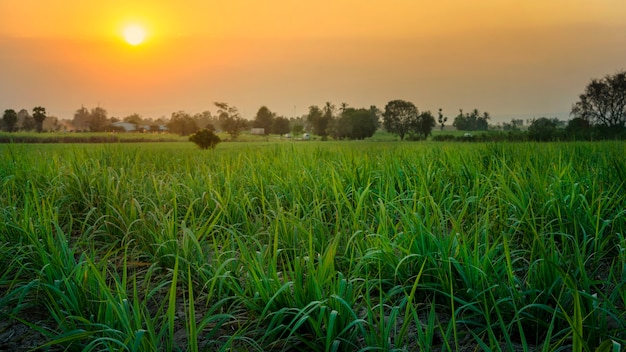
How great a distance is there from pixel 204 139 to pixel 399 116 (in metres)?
21.2

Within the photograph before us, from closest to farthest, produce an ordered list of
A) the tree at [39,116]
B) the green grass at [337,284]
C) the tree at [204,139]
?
the green grass at [337,284], the tree at [204,139], the tree at [39,116]

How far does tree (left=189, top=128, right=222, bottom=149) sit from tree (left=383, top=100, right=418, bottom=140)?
20.1 meters

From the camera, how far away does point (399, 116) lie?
3459 cm

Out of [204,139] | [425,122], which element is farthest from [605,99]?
[204,139]

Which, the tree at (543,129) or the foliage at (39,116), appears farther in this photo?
the foliage at (39,116)

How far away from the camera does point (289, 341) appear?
2045 mm

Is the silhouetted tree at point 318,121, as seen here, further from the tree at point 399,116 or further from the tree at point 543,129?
the tree at point 543,129

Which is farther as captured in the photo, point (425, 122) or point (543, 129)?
point (425, 122)

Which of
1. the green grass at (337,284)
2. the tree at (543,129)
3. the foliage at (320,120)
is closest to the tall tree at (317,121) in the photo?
the foliage at (320,120)

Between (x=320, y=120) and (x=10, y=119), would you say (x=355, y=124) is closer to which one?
(x=320, y=120)

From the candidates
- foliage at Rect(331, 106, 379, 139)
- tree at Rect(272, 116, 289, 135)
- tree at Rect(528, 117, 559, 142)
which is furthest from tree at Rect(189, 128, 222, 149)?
tree at Rect(272, 116, 289, 135)

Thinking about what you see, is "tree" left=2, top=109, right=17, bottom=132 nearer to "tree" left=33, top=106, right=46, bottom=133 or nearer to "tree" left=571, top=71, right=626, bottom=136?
"tree" left=33, top=106, right=46, bottom=133

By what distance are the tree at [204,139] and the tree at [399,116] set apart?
789 inches

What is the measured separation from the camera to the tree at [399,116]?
34219 mm
